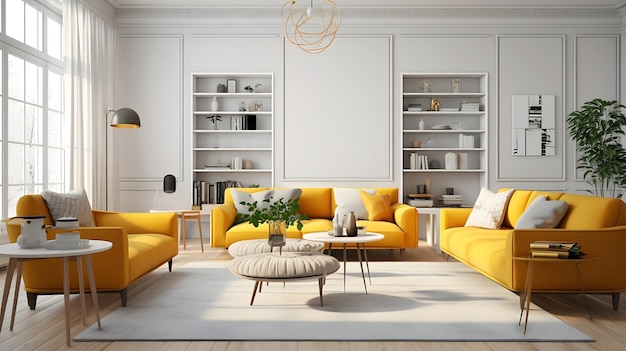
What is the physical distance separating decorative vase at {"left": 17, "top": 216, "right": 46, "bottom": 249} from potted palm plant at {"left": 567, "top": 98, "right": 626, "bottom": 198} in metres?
6.14

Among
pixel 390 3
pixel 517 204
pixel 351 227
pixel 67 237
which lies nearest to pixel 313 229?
pixel 351 227

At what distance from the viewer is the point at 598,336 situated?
9.72 ft

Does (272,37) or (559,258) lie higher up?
(272,37)

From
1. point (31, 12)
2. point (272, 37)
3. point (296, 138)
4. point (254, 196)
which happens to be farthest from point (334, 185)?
point (31, 12)

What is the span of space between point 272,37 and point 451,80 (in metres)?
2.51

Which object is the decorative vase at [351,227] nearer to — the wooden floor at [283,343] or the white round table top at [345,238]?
the white round table top at [345,238]

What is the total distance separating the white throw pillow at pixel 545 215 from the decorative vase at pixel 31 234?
3.29 meters

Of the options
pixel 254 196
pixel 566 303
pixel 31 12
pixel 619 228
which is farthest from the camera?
pixel 254 196

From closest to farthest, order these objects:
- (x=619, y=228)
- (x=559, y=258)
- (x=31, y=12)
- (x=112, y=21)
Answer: (x=559, y=258)
(x=619, y=228)
(x=31, y=12)
(x=112, y=21)

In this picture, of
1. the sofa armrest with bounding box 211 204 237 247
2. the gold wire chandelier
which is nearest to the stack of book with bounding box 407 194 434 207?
the gold wire chandelier

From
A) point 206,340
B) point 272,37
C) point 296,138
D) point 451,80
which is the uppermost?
point 272,37

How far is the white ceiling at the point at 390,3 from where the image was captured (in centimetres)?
702

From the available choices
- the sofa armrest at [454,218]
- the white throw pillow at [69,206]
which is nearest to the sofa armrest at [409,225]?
the sofa armrest at [454,218]

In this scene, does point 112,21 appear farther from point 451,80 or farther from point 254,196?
point 451,80
